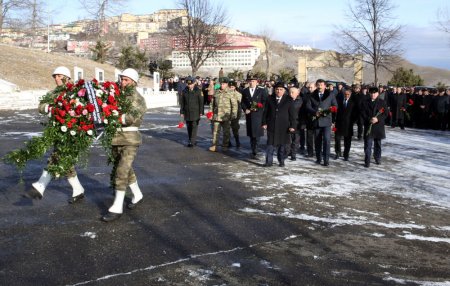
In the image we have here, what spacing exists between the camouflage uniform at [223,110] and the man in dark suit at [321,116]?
2.11m

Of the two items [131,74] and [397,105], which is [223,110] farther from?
[397,105]

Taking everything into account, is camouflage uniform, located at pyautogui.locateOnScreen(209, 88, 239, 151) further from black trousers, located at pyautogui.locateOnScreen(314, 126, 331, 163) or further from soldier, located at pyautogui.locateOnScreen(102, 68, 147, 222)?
soldier, located at pyautogui.locateOnScreen(102, 68, 147, 222)

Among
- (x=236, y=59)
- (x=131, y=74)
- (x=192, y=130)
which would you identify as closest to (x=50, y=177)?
(x=131, y=74)

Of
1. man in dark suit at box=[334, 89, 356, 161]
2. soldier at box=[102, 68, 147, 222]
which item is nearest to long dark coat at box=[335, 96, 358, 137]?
man in dark suit at box=[334, 89, 356, 161]

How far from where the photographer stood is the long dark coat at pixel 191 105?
1345 centimetres

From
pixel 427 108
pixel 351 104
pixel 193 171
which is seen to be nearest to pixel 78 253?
pixel 193 171

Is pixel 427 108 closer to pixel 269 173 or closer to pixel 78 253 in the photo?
pixel 269 173

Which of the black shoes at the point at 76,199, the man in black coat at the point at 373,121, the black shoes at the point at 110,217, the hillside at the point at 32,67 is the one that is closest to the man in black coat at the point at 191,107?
the man in black coat at the point at 373,121

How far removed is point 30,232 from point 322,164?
691cm

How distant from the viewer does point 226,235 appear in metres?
5.97

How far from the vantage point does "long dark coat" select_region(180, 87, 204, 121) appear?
44.1ft

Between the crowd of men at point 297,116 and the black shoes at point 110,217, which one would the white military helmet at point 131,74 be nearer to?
the black shoes at point 110,217

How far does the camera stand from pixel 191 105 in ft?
44.2

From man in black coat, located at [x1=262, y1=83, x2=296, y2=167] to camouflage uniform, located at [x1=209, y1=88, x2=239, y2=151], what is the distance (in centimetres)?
233
